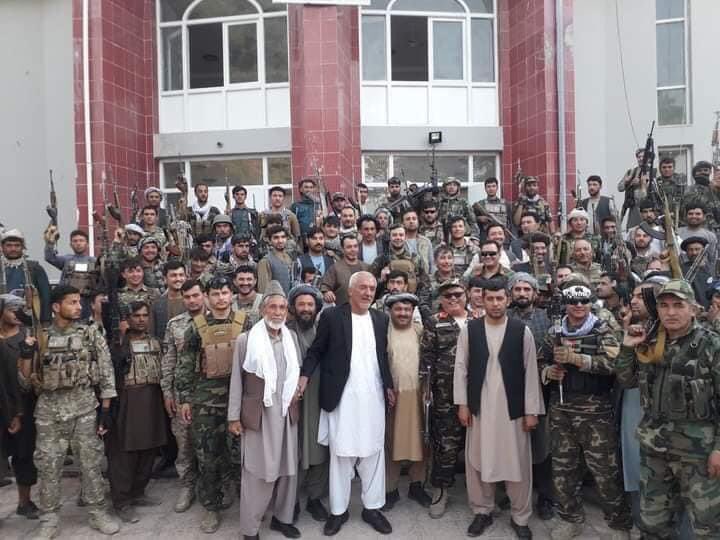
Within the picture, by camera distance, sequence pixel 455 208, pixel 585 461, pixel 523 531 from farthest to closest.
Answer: pixel 455 208 → pixel 523 531 → pixel 585 461

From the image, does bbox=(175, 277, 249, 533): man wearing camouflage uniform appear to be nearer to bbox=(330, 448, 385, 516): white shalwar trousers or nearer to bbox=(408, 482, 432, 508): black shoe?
bbox=(330, 448, 385, 516): white shalwar trousers

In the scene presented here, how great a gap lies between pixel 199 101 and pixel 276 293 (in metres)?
9.81

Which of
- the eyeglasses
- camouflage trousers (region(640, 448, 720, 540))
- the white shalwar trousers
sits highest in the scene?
the eyeglasses

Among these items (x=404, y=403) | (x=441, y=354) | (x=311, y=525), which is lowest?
(x=311, y=525)

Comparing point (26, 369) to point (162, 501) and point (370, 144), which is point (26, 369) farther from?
point (370, 144)

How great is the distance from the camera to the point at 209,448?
4.54 m

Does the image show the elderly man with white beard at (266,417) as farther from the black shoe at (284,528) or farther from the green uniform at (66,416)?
the green uniform at (66,416)

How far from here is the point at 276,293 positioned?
443 cm

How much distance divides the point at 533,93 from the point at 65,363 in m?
10.5

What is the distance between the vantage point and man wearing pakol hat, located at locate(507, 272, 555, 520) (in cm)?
460

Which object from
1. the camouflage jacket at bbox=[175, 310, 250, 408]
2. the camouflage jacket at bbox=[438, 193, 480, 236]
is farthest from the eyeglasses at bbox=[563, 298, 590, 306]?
the camouflage jacket at bbox=[438, 193, 480, 236]

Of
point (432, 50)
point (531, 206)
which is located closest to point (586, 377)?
point (531, 206)

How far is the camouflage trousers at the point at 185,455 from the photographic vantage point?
16.3 feet

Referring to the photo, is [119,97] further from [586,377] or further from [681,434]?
[681,434]
